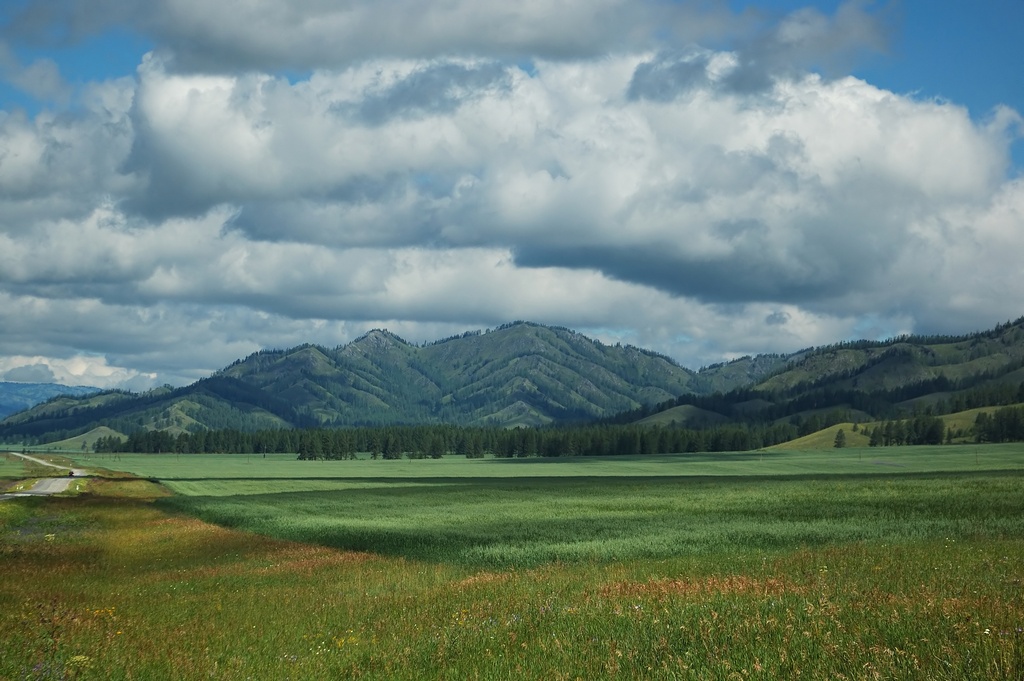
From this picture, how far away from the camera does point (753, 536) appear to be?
135 feet

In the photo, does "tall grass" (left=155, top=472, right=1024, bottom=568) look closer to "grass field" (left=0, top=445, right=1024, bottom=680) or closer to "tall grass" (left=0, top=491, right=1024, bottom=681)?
"grass field" (left=0, top=445, right=1024, bottom=680)

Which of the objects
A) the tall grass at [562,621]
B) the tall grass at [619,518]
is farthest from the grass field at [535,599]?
the tall grass at [619,518]

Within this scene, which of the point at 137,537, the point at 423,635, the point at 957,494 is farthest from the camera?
the point at 957,494

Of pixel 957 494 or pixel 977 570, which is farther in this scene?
pixel 957 494

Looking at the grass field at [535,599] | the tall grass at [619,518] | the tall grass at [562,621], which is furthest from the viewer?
the tall grass at [619,518]

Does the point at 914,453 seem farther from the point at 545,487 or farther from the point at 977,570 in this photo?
the point at 977,570

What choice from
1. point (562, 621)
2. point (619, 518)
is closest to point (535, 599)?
point (562, 621)

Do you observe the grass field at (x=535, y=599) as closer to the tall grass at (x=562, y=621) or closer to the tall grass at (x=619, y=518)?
the tall grass at (x=562, y=621)

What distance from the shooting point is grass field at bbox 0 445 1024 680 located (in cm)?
1292

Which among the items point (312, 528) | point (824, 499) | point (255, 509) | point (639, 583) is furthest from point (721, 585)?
point (255, 509)

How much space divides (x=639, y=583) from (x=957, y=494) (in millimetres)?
54092

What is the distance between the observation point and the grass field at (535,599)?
12.9 meters

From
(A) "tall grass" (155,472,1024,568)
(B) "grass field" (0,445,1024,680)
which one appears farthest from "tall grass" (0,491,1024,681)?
(A) "tall grass" (155,472,1024,568)

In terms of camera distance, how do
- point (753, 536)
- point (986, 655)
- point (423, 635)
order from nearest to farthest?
1. point (986, 655)
2. point (423, 635)
3. point (753, 536)
